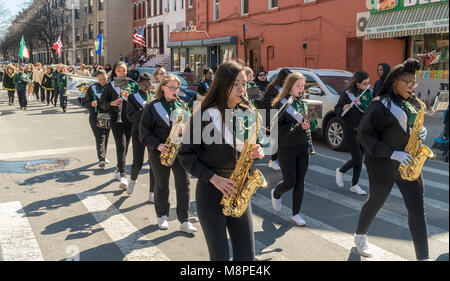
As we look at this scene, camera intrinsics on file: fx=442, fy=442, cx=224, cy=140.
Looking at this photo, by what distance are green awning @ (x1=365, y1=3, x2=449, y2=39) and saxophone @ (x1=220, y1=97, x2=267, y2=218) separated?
13.3 meters

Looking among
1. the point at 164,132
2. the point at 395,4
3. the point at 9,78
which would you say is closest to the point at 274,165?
the point at 164,132

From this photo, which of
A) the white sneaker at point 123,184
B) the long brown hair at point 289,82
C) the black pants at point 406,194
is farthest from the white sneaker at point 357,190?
the white sneaker at point 123,184

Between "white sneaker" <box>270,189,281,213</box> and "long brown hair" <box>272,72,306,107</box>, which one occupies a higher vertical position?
"long brown hair" <box>272,72,306,107</box>

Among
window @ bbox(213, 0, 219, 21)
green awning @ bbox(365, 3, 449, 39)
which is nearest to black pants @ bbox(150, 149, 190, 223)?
green awning @ bbox(365, 3, 449, 39)

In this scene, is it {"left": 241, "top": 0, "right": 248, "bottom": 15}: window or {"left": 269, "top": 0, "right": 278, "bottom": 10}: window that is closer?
{"left": 269, "top": 0, "right": 278, "bottom": 10}: window

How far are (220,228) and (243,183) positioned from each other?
363 millimetres

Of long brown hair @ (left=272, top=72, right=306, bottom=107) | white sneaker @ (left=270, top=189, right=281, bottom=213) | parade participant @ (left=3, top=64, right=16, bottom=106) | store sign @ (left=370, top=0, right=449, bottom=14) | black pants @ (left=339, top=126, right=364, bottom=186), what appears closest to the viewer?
long brown hair @ (left=272, top=72, right=306, bottom=107)

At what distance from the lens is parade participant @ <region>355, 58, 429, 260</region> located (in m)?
3.99

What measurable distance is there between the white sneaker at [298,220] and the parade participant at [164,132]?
1264mm

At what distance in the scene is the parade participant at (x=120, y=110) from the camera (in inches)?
292

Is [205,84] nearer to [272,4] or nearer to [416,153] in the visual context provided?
[416,153]

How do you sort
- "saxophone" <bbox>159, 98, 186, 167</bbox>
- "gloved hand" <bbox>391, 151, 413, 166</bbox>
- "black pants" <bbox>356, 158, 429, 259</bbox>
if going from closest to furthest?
"gloved hand" <bbox>391, 151, 413, 166</bbox> → "black pants" <bbox>356, 158, 429, 259</bbox> → "saxophone" <bbox>159, 98, 186, 167</bbox>

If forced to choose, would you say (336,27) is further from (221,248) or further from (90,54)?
(90,54)

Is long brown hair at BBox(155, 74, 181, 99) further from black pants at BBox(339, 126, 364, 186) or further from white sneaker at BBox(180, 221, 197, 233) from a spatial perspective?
black pants at BBox(339, 126, 364, 186)
